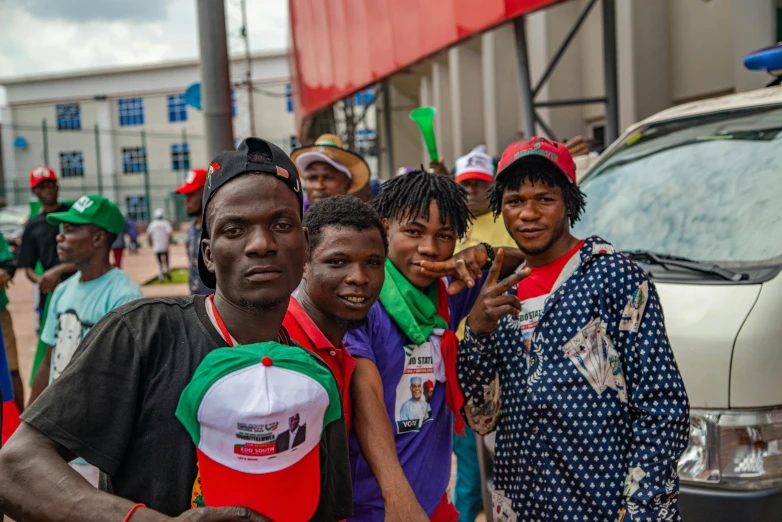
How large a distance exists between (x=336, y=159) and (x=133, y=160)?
51.2 m

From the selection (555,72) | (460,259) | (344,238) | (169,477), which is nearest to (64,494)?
(169,477)

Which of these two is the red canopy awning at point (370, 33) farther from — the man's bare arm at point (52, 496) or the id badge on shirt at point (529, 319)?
the man's bare arm at point (52, 496)

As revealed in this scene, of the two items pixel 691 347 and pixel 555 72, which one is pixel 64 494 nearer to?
pixel 691 347

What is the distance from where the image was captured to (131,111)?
2116 inches

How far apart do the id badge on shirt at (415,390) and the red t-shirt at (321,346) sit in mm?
357

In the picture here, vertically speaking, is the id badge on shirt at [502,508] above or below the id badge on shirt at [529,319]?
below

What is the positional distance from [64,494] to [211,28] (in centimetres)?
649

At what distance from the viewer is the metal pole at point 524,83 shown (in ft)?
25.5

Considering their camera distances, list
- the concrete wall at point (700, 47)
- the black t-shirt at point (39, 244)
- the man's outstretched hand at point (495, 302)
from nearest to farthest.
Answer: the man's outstretched hand at point (495, 302), the black t-shirt at point (39, 244), the concrete wall at point (700, 47)

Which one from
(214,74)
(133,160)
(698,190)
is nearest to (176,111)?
(133,160)

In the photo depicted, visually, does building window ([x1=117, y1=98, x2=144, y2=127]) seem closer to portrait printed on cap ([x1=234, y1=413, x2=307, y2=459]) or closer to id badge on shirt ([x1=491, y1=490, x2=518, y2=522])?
id badge on shirt ([x1=491, y1=490, x2=518, y2=522])

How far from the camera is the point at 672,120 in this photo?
4.30 meters

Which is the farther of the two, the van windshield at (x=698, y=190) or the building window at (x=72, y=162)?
the building window at (x=72, y=162)

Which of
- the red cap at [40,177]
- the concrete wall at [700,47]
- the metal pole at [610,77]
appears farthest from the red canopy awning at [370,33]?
the red cap at [40,177]
